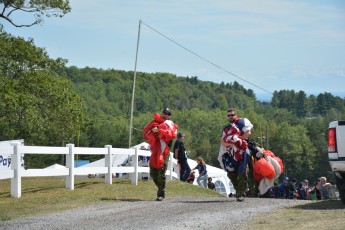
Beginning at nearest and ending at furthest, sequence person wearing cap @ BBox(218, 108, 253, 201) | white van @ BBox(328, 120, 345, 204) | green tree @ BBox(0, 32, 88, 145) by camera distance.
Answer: white van @ BBox(328, 120, 345, 204) < person wearing cap @ BBox(218, 108, 253, 201) < green tree @ BBox(0, 32, 88, 145)

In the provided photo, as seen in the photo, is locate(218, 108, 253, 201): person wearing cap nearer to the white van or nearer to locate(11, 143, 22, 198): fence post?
the white van

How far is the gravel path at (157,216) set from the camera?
10961 mm

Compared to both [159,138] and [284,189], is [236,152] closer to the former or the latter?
[159,138]

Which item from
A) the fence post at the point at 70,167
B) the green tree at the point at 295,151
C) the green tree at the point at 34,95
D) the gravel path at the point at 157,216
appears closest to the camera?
the gravel path at the point at 157,216

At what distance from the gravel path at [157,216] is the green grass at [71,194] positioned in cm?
74

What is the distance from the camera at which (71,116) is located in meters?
35.6

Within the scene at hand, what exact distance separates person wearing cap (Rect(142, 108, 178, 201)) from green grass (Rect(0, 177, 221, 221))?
919mm

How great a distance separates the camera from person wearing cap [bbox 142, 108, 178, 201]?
50.6 ft

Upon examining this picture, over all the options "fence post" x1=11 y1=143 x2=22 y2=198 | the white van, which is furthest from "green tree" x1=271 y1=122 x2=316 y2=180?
the white van

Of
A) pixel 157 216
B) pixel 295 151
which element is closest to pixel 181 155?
pixel 157 216

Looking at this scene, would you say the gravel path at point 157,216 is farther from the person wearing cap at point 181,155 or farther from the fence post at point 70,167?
the person wearing cap at point 181,155

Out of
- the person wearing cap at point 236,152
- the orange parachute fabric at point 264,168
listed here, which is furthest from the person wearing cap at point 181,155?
the person wearing cap at point 236,152

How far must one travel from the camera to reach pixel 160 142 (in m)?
15.5

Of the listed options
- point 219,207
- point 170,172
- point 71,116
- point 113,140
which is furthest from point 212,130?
point 219,207
